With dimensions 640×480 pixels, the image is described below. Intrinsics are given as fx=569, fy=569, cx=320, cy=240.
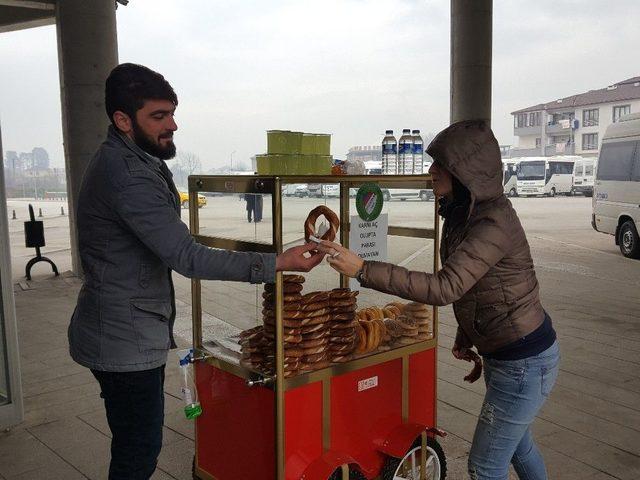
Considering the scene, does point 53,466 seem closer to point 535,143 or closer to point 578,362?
point 578,362

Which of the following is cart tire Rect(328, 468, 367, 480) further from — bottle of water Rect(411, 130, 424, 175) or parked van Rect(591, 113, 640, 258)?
parked van Rect(591, 113, 640, 258)

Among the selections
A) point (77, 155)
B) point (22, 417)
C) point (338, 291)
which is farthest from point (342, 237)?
point (77, 155)

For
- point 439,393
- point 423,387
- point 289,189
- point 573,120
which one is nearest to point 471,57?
point 439,393

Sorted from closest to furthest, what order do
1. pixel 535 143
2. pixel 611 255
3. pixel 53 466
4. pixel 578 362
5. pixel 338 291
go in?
pixel 338 291 < pixel 53 466 < pixel 578 362 < pixel 611 255 < pixel 535 143

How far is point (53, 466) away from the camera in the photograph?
344cm

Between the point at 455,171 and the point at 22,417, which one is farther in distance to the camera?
the point at 22,417

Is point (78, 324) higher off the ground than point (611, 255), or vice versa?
point (78, 324)

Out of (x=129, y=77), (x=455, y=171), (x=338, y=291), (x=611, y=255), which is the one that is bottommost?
(x=611, y=255)

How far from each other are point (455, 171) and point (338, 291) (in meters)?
0.98

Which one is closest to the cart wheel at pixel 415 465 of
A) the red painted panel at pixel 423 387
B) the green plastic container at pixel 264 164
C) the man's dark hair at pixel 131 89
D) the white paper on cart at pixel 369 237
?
the red painted panel at pixel 423 387

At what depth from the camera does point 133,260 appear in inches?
81.9

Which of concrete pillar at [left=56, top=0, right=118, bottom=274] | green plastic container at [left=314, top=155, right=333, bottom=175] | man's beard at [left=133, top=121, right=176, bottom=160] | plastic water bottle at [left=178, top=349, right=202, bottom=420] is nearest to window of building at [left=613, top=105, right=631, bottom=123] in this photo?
concrete pillar at [left=56, top=0, right=118, bottom=274]

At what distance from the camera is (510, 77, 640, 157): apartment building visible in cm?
5339

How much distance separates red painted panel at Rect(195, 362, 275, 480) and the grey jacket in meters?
0.59
